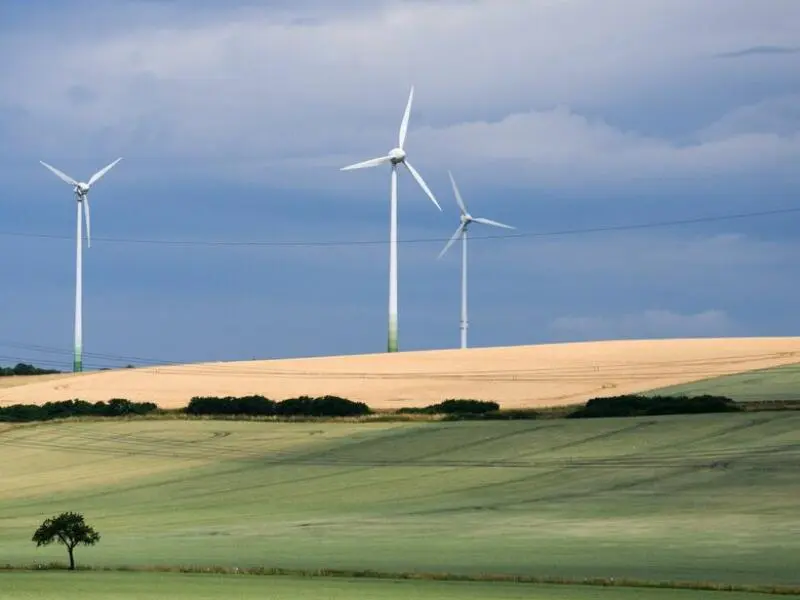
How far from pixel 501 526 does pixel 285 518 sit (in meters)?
13.4

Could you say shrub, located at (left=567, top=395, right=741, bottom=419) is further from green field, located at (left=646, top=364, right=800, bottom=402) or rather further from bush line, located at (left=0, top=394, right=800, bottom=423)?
green field, located at (left=646, top=364, right=800, bottom=402)

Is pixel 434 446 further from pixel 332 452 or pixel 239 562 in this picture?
pixel 239 562

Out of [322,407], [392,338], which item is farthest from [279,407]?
[392,338]

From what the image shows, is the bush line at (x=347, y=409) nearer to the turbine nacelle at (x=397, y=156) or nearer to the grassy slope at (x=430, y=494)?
the grassy slope at (x=430, y=494)

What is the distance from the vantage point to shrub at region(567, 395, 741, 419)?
104m

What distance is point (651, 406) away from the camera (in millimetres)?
106938

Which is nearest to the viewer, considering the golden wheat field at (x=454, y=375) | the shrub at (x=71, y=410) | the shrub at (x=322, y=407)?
the shrub at (x=322, y=407)

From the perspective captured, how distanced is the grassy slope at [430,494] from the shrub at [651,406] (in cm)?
428

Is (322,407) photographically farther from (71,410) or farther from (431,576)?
(431,576)

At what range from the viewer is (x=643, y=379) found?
130000 millimetres

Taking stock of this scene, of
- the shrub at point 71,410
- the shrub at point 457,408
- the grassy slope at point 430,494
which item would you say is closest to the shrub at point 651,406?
the grassy slope at point 430,494

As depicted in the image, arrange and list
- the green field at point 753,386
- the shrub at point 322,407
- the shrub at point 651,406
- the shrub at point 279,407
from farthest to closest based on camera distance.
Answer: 1. the shrub at point 279,407
2. the shrub at point 322,407
3. the green field at point 753,386
4. the shrub at point 651,406

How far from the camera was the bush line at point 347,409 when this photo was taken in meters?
105

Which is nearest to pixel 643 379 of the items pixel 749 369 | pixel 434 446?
pixel 749 369
